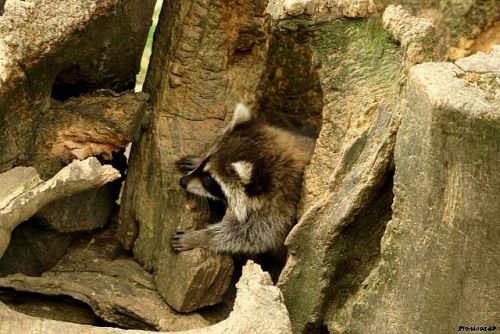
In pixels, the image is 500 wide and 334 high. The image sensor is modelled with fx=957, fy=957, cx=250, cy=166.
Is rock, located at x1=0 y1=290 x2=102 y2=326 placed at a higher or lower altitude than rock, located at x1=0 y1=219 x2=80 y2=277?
lower

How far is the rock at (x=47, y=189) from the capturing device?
3617 mm

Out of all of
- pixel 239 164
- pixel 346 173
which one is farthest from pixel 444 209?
pixel 239 164

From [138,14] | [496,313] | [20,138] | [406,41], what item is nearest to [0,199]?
[20,138]

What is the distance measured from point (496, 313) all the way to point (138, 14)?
2.04m

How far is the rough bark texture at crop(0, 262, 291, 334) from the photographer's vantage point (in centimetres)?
334

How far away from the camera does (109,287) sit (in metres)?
4.30

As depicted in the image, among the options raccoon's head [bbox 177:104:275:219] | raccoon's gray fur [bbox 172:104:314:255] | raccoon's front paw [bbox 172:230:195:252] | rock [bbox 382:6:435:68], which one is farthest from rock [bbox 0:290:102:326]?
rock [bbox 382:6:435:68]

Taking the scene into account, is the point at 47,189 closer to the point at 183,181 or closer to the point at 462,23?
the point at 183,181

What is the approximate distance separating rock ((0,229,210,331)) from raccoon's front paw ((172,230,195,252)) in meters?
0.24

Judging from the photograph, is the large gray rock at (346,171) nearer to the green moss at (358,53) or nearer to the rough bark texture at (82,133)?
the green moss at (358,53)

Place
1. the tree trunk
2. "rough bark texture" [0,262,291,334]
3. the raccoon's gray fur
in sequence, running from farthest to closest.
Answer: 1. the raccoon's gray fur
2. "rough bark texture" [0,262,291,334]
3. the tree trunk

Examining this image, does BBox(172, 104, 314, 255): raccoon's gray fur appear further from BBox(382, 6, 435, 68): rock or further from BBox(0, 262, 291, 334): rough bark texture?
BBox(382, 6, 435, 68): rock

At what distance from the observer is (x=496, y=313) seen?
319cm

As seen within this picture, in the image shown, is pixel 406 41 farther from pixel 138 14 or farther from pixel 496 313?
pixel 138 14
